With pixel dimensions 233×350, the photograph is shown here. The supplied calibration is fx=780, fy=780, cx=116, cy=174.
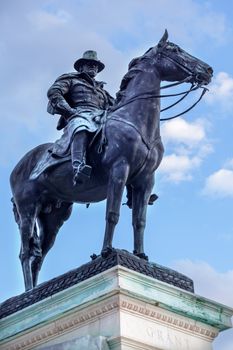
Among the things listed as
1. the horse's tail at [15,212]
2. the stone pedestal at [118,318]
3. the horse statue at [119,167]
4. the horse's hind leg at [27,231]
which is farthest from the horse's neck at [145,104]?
the horse's tail at [15,212]

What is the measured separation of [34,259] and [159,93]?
2.92 metres

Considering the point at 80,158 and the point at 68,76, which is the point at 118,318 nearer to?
the point at 80,158

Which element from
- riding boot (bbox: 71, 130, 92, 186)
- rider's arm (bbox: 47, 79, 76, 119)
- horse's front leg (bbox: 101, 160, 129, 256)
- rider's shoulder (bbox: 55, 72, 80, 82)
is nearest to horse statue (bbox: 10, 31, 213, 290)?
horse's front leg (bbox: 101, 160, 129, 256)

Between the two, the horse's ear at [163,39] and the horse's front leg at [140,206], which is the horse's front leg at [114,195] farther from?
the horse's ear at [163,39]

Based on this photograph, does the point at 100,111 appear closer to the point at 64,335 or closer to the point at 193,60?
the point at 193,60

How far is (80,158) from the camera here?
387 inches

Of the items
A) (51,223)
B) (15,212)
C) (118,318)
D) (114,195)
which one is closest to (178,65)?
(114,195)

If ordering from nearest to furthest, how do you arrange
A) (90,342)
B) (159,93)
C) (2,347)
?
(90,342), (2,347), (159,93)

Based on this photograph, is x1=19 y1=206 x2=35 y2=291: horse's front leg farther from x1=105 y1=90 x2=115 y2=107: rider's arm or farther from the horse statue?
x1=105 y1=90 x2=115 y2=107: rider's arm

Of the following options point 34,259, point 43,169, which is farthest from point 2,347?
point 43,169

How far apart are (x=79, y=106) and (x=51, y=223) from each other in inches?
69.2

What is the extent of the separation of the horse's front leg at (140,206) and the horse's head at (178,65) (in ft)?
4.68

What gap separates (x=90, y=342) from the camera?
27.2ft

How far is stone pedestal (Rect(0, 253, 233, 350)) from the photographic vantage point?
830 cm
